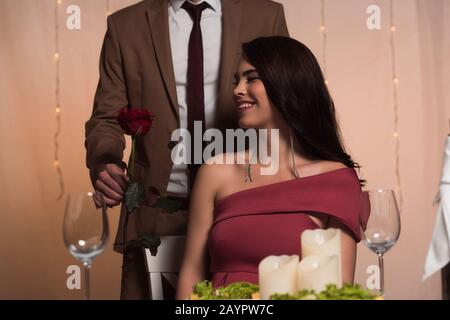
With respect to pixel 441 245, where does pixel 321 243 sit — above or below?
above

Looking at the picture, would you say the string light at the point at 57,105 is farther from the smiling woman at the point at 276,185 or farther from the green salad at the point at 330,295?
the green salad at the point at 330,295

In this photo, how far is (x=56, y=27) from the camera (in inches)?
164

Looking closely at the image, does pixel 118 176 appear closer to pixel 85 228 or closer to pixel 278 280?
pixel 85 228

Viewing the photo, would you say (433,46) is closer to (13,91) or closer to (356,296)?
(13,91)

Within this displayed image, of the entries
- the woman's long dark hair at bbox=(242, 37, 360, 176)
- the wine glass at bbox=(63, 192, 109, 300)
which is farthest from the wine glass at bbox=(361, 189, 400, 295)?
the woman's long dark hair at bbox=(242, 37, 360, 176)

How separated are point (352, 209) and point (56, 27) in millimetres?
2461

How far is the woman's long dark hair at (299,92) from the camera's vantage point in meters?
2.22

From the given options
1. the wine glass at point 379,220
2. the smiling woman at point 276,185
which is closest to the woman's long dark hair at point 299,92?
the smiling woman at point 276,185

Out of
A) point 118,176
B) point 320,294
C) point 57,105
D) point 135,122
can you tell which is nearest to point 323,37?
point 57,105

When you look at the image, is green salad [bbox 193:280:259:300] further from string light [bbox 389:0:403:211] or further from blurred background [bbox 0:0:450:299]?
string light [bbox 389:0:403:211]

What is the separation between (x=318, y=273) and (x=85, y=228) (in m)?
0.45

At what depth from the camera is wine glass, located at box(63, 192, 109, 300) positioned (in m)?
1.44

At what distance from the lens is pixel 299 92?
7.34 feet
